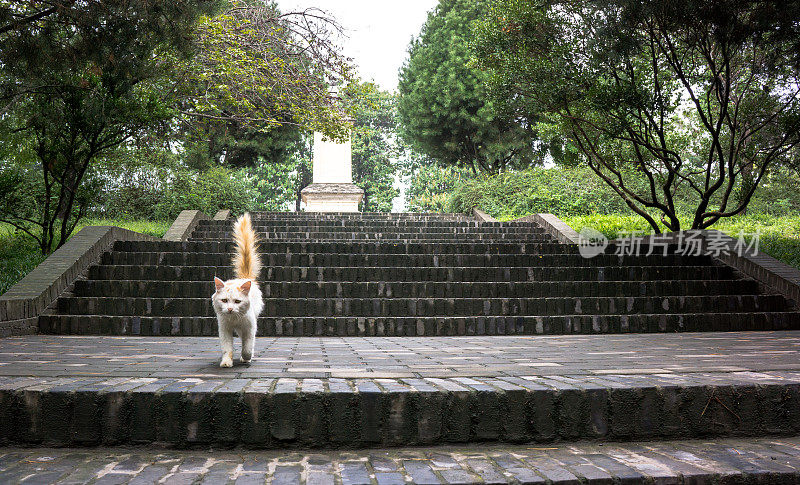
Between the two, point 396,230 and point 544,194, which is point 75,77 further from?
point 544,194

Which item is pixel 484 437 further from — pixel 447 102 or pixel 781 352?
pixel 447 102

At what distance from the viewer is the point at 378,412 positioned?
9.08 feet

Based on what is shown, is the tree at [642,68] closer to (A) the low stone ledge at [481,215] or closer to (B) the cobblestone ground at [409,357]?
(A) the low stone ledge at [481,215]

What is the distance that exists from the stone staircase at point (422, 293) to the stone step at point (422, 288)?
0.01 meters

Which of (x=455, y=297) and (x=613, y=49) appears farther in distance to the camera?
(x=613, y=49)

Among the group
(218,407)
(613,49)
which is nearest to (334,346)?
(218,407)

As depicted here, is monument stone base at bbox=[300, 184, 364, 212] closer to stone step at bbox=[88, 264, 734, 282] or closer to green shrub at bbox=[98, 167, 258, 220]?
green shrub at bbox=[98, 167, 258, 220]

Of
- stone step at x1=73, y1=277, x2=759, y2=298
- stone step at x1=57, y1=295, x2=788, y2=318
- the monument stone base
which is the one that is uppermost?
the monument stone base

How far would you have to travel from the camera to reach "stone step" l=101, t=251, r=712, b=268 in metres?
8.70

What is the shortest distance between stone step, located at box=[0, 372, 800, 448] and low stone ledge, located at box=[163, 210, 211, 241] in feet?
28.9

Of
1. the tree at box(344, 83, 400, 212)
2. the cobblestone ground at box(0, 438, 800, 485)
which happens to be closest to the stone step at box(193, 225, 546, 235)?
the cobblestone ground at box(0, 438, 800, 485)

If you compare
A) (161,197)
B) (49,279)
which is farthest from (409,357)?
(161,197)

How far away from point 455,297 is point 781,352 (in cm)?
404

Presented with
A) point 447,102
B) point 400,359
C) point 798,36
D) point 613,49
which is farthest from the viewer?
point 447,102
